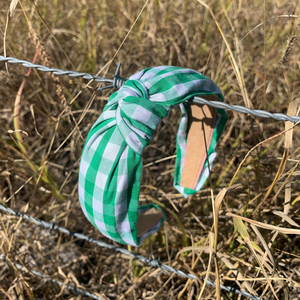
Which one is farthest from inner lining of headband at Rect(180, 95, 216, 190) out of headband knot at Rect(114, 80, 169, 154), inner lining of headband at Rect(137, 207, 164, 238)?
headband knot at Rect(114, 80, 169, 154)

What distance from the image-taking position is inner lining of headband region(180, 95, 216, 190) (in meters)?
0.71

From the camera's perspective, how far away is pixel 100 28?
120 cm

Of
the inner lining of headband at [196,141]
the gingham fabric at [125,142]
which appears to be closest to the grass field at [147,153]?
the inner lining of headband at [196,141]

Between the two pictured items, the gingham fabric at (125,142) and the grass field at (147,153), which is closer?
the gingham fabric at (125,142)

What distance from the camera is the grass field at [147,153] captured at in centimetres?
73

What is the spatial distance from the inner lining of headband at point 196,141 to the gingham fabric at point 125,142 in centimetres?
19

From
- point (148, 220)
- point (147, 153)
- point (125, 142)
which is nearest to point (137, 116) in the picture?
point (125, 142)

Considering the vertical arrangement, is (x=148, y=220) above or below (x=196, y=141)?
below

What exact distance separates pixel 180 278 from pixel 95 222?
438 millimetres

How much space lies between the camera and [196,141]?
0.74 meters

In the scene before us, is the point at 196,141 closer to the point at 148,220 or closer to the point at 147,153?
the point at 148,220

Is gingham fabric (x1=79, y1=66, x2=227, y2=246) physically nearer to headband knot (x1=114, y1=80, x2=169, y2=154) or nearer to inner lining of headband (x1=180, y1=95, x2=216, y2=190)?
headband knot (x1=114, y1=80, x2=169, y2=154)

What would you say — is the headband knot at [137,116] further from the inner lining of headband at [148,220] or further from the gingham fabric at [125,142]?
the inner lining of headband at [148,220]

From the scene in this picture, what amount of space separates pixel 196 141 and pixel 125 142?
33cm
